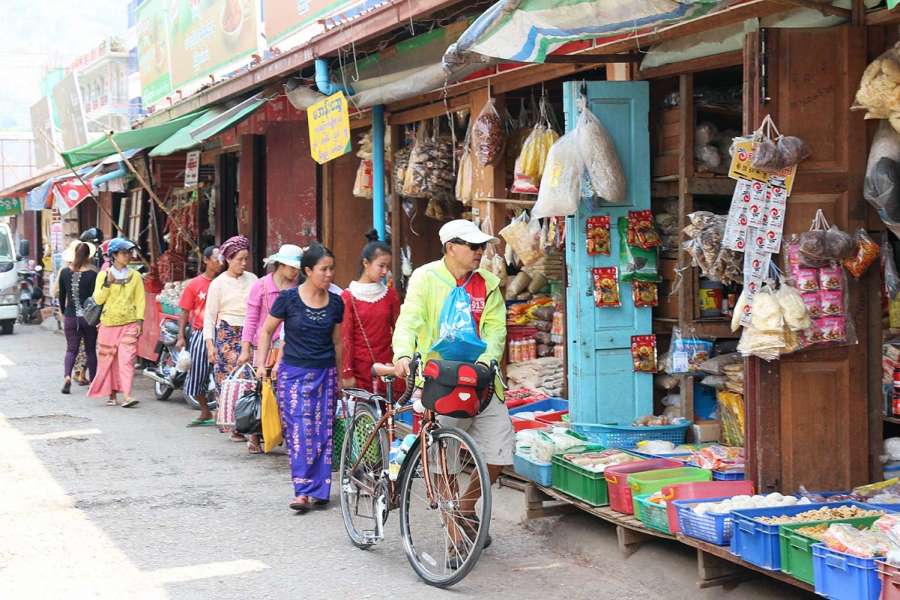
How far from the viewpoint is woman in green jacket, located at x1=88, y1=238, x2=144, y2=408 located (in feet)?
41.7

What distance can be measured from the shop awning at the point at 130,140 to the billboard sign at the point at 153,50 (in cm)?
278

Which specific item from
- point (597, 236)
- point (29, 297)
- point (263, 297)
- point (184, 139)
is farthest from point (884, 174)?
point (29, 297)

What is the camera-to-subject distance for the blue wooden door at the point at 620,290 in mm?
7438

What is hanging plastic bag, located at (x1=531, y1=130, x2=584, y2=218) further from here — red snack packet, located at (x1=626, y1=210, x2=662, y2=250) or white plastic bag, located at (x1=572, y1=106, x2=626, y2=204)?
red snack packet, located at (x1=626, y1=210, x2=662, y2=250)

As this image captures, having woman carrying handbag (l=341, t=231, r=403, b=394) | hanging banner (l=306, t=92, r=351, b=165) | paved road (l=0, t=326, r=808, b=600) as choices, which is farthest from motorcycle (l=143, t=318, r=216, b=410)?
woman carrying handbag (l=341, t=231, r=403, b=394)

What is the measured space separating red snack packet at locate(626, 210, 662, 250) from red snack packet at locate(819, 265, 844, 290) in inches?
77.8

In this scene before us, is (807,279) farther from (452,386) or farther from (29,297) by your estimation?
(29,297)

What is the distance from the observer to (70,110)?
73.3 ft

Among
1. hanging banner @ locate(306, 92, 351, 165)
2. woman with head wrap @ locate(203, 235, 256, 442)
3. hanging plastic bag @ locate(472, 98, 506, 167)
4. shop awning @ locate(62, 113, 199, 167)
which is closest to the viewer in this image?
hanging plastic bag @ locate(472, 98, 506, 167)

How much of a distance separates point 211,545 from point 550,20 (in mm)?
3687

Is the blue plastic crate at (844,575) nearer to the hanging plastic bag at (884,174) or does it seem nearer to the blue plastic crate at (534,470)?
the hanging plastic bag at (884,174)

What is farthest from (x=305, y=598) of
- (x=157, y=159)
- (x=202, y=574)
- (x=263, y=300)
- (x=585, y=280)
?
(x=157, y=159)

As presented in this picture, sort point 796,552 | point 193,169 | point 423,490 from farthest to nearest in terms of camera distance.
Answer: point 193,169 < point 423,490 < point 796,552

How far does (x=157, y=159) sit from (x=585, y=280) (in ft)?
46.4
